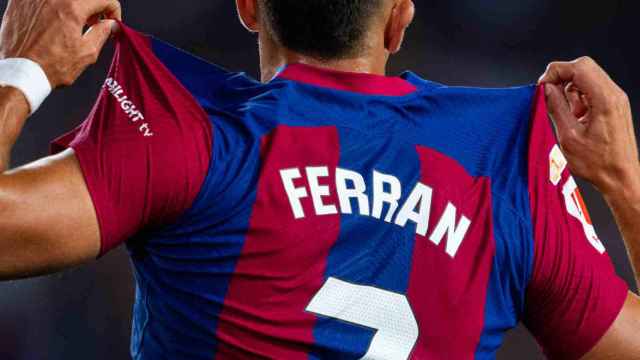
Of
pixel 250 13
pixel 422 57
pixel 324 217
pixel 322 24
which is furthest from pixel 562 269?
pixel 422 57

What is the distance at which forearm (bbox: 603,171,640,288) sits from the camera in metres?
1.59

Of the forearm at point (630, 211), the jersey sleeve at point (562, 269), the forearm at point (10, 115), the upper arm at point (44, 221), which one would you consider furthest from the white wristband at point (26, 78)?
the forearm at point (630, 211)

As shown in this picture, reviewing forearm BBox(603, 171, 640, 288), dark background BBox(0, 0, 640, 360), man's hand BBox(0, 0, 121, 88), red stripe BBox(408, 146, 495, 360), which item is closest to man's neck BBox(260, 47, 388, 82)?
red stripe BBox(408, 146, 495, 360)

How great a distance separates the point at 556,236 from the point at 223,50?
3764mm

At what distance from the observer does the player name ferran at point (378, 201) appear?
1271 millimetres

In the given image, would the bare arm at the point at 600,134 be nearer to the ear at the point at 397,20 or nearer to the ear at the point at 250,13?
the ear at the point at 397,20

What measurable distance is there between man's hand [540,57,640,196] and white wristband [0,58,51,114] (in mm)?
807

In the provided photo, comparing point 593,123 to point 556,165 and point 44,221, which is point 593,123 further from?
point 44,221

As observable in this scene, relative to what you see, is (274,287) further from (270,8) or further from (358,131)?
(270,8)

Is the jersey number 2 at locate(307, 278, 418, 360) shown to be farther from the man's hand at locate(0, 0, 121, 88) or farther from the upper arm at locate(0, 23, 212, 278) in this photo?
the man's hand at locate(0, 0, 121, 88)

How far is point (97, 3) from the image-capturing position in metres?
1.33

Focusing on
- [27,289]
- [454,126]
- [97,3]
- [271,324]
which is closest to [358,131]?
[454,126]

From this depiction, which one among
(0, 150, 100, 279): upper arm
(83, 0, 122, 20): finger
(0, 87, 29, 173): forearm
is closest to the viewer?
(0, 150, 100, 279): upper arm

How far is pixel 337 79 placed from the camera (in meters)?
1.39
